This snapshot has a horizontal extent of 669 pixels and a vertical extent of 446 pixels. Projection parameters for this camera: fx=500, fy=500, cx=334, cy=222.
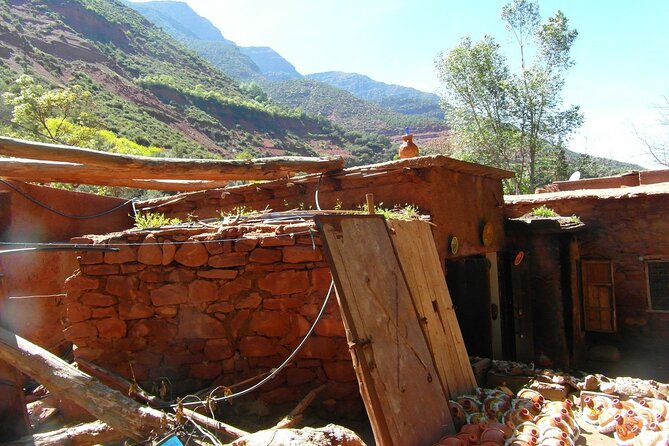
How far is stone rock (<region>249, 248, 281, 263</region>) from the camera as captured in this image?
444 centimetres

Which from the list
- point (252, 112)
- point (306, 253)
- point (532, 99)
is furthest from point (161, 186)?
point (252, 112)

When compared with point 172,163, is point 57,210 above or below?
below

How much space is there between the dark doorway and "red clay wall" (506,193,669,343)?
12.3ft

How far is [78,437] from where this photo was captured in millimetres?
3582

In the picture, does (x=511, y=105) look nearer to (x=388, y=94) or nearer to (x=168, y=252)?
(x=168, y=252)

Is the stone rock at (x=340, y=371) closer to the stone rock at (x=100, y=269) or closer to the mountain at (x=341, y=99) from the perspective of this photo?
the stone rock at (x=100, y=269)

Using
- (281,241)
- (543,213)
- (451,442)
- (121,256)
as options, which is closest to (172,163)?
(121,256)

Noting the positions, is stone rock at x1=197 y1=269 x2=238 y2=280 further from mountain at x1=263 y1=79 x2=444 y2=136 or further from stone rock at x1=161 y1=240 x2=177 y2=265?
mountain at x1=263 y1=79 x2=444 y2=136

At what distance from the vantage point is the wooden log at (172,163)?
3664mm

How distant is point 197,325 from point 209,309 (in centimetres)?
19

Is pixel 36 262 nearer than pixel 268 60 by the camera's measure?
Yes

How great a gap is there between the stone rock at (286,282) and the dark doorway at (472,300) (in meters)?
3.18

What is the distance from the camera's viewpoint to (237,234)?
456 centimetres

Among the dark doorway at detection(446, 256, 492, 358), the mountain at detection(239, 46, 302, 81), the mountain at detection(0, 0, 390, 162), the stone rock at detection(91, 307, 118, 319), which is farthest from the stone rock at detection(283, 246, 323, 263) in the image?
the mountain at detection(239, 46, 302, 81)
